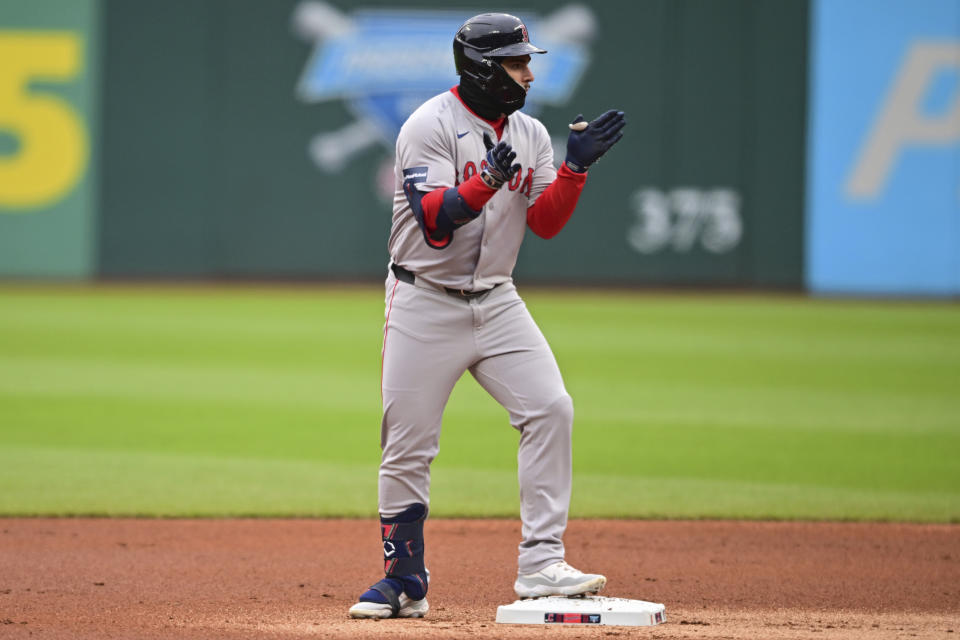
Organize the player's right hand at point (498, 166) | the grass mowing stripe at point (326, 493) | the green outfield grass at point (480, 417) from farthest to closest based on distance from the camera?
1. the green outfield grass at point (480, 417)
2. the grass mowing stripe at point (326, 493)
3. the player's right hand at point (498, 166)

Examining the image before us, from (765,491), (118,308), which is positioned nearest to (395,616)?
(765,491)

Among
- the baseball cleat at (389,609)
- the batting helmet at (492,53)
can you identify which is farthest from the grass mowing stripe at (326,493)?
the batting helmet at (492,53)

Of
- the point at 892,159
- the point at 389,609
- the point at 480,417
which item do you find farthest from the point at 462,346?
the point at 892,159

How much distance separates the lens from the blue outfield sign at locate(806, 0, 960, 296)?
2178 cm

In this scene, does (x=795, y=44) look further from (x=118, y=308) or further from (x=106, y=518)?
(x=106, y=518)

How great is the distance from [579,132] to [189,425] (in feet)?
18.9

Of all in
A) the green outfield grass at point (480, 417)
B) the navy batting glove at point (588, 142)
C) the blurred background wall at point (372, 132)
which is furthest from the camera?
the blurred background wall at point (372, 132)

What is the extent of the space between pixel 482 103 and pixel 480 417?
6041mm

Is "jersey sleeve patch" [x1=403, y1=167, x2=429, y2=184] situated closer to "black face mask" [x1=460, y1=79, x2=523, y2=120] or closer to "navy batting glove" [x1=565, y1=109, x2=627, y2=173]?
"black face mask" [x1=460, y1=79, x2=523, y2=120]

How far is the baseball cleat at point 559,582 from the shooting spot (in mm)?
4672

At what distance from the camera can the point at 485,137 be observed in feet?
15.6

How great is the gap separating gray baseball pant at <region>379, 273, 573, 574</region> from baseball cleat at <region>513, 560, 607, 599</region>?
33mm

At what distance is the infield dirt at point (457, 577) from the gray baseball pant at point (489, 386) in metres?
0.40

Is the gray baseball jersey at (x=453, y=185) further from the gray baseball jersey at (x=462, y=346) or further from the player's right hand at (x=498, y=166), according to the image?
the player's right hand at (x=498, y=166)
